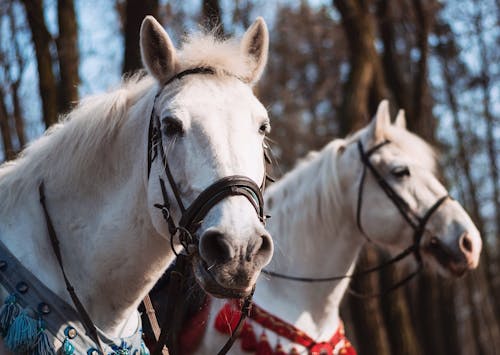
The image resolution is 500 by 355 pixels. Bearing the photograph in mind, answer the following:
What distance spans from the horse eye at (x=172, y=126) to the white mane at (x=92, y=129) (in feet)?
0.84

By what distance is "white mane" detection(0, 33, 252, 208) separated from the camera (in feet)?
10.3

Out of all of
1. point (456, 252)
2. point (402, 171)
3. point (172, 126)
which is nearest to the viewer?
point (172, 126)

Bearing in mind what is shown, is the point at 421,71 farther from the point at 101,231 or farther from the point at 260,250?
the point at 260,250

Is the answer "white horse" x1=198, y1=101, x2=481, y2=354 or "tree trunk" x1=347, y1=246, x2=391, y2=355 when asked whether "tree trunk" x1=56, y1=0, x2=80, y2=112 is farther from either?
"tree trunk" x1=347, y1=246, x2=391, y2=355

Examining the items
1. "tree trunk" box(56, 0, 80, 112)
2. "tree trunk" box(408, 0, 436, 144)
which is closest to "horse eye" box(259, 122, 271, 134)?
"tree trunk" box(56, 0, 80, 112)

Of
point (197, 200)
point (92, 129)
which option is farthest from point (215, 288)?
point (92, 129)

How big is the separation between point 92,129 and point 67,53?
3472 mm

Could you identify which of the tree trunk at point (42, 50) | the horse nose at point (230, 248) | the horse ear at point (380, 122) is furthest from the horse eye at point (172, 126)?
the tree trunk at point (42, 50)

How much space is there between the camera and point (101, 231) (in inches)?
120

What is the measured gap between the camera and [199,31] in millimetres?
3352

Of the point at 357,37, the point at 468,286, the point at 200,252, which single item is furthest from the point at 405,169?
the point at 468,286

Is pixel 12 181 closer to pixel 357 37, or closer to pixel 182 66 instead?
pixel 182 66

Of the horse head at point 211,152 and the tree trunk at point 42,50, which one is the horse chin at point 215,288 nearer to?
the horse head at point 211,152

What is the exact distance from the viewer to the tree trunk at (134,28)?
6051mm
